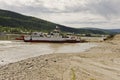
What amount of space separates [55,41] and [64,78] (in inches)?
3052

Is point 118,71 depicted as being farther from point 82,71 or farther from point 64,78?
point 64,78

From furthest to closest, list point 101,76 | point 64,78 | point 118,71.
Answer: point 118,71
point 101,76
point 64,78

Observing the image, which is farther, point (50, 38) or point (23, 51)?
point (50, 38)

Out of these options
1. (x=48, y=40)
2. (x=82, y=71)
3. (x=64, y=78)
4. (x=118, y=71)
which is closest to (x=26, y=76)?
(x=64, y=78)

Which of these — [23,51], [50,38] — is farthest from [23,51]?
[50,38]

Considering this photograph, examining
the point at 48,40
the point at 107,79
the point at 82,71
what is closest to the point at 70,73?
the point at 82,71

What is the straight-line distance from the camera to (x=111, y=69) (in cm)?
2041

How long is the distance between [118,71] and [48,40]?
74.0 m

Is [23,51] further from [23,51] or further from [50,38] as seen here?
[50,38]

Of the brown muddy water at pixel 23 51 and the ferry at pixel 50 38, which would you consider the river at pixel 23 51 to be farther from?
the ferry at pixel 50 38

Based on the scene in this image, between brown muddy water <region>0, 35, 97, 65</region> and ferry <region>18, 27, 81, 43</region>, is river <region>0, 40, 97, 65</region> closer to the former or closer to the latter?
brown muddy water <region>0, 35, 97, 65</region>

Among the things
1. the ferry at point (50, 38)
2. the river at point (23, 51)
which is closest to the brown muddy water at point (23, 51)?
the river at point (23, 51)

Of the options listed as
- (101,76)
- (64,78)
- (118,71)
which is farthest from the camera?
(118,71)

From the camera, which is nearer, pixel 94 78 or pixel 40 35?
pixel 94 78
